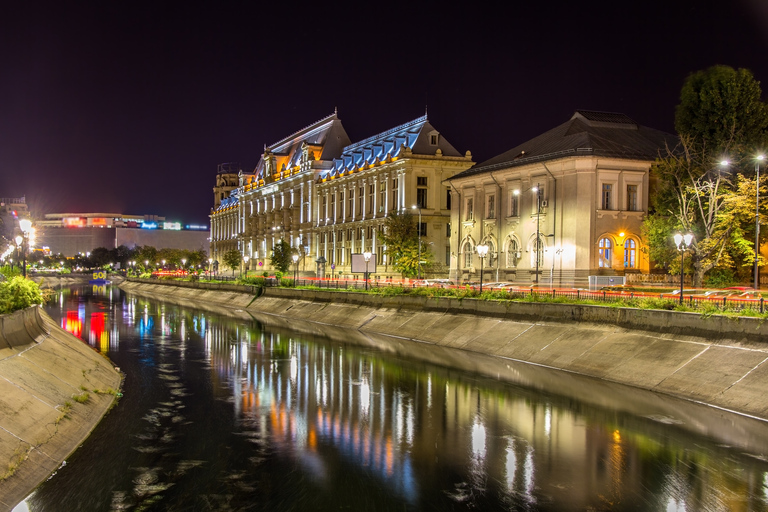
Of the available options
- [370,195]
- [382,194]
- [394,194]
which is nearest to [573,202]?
[394,194]

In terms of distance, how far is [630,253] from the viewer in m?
56.4

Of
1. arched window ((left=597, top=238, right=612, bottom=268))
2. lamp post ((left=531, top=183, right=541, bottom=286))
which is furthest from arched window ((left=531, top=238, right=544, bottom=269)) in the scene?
arched window ((left=597, top=238, right=612, bottom=268))

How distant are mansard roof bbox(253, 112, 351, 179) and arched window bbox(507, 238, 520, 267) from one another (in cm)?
5856

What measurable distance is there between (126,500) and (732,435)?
53.7 feet

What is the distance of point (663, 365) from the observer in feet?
88.9

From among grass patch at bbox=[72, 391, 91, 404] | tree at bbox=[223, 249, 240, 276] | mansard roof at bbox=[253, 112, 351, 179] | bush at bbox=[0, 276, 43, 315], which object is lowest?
grass patch at bbox=[72, 391, 91, 404]

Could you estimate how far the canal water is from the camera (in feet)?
51.1

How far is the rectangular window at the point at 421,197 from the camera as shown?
8418cm

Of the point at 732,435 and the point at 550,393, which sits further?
the point at 550,393

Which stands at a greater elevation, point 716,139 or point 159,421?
point 716,139

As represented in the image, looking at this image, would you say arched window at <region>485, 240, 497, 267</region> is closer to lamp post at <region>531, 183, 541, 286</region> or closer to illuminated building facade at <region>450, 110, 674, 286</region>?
illuminated building facade at <region>450, 110, 674, 286</region>

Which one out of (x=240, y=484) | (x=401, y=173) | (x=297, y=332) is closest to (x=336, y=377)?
(x=240, y=484)

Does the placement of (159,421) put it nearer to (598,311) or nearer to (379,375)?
(379,375)

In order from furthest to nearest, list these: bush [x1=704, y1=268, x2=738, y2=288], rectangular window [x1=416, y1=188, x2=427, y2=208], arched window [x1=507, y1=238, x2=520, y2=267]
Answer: rectangular window [x1=416, y1=188, x2=427, y2=208], arched window [x1=507, y1=238, x2=520, y2=267], bush [x1=704, y1=268, x2=738, y2=288]
